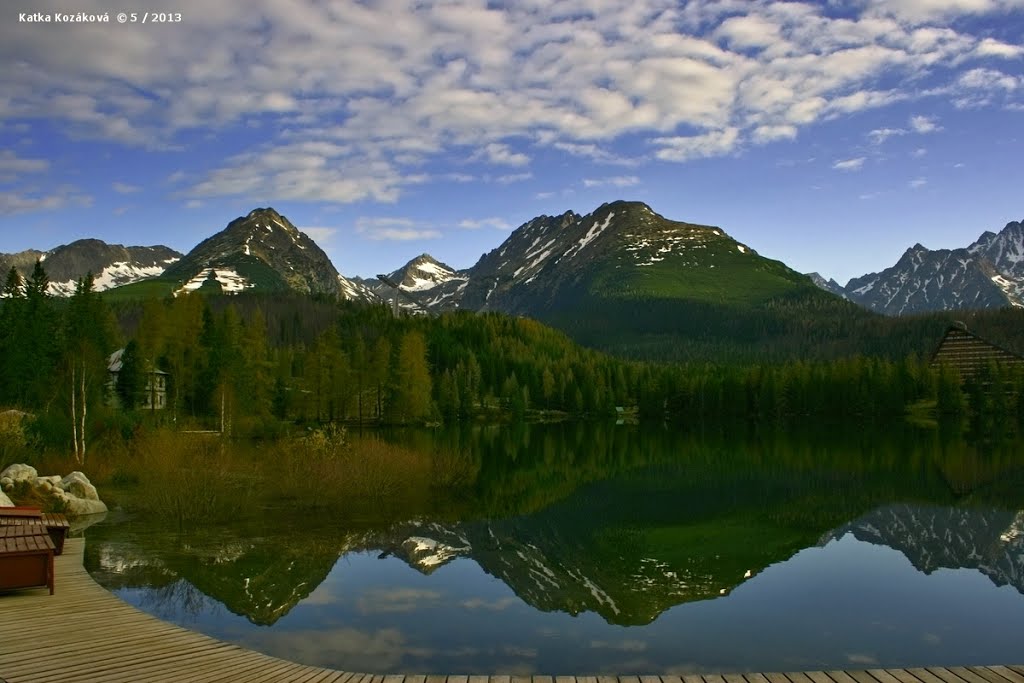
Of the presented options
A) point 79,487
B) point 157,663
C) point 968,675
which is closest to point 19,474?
point 79,487

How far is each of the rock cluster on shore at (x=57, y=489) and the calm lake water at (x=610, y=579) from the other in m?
3.00

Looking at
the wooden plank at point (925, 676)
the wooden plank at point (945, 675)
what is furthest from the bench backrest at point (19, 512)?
the wooden plank at point (945, 675)

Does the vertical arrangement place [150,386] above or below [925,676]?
above

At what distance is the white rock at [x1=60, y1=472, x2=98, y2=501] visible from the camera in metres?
41.4

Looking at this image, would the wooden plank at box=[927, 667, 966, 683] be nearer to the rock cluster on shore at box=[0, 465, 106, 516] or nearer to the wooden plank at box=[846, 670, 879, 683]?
the wooden plank at box=[846, 670, 879, 683]

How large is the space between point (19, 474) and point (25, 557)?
20.1 meters

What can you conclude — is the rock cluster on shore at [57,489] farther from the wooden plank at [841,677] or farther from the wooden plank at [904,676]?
the wooden plank at [904,676]

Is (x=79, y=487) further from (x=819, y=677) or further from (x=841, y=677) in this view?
(x=841, y=677)

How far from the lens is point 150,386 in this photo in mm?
88812

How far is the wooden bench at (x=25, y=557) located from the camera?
20.9 metres

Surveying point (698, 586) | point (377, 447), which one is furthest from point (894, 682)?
point (377, 447)

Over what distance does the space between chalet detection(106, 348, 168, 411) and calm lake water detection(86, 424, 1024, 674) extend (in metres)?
43.7

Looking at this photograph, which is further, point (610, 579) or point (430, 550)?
point (430, 550)

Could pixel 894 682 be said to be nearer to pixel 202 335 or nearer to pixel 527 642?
pixel 527 642
